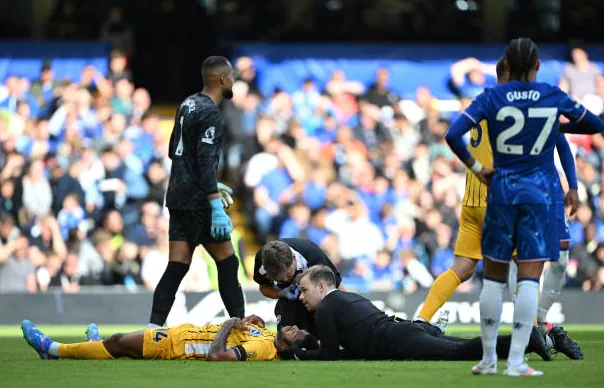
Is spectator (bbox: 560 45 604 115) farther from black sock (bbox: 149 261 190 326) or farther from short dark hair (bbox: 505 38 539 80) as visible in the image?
short dark hair (bbox: 505 38 539 80)

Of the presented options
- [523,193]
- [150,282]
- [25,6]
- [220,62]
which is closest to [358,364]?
[523,193]

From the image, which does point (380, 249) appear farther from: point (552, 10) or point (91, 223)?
point (552, 10)

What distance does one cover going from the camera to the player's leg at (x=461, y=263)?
10.6 m

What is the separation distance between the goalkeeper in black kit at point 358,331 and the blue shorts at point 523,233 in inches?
58.5

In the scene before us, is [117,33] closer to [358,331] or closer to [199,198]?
[199,198]

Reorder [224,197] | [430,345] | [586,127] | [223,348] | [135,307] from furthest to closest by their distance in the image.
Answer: [135,307] → [224,197] → [223,348] → [430,345] → [586,127]

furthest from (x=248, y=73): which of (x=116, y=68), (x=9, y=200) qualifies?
(x=9, y=200)

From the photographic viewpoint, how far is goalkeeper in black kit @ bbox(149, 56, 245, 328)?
417 inches

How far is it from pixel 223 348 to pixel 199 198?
1667 millimetres

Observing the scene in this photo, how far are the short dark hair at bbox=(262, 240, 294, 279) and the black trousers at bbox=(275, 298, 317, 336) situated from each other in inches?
13.2

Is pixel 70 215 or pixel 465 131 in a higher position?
pixel 70 215

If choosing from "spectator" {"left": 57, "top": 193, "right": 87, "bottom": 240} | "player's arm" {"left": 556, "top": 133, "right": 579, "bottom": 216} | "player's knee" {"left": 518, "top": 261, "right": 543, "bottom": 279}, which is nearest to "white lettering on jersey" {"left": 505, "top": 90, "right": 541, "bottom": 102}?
"player's knee" {"left": 518, "top": 261, "right": 543, "bottom": 279}

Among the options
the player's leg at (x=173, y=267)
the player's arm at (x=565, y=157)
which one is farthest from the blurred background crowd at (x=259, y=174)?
the player's arm at (x=565, y=157)

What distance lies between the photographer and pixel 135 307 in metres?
17.0
